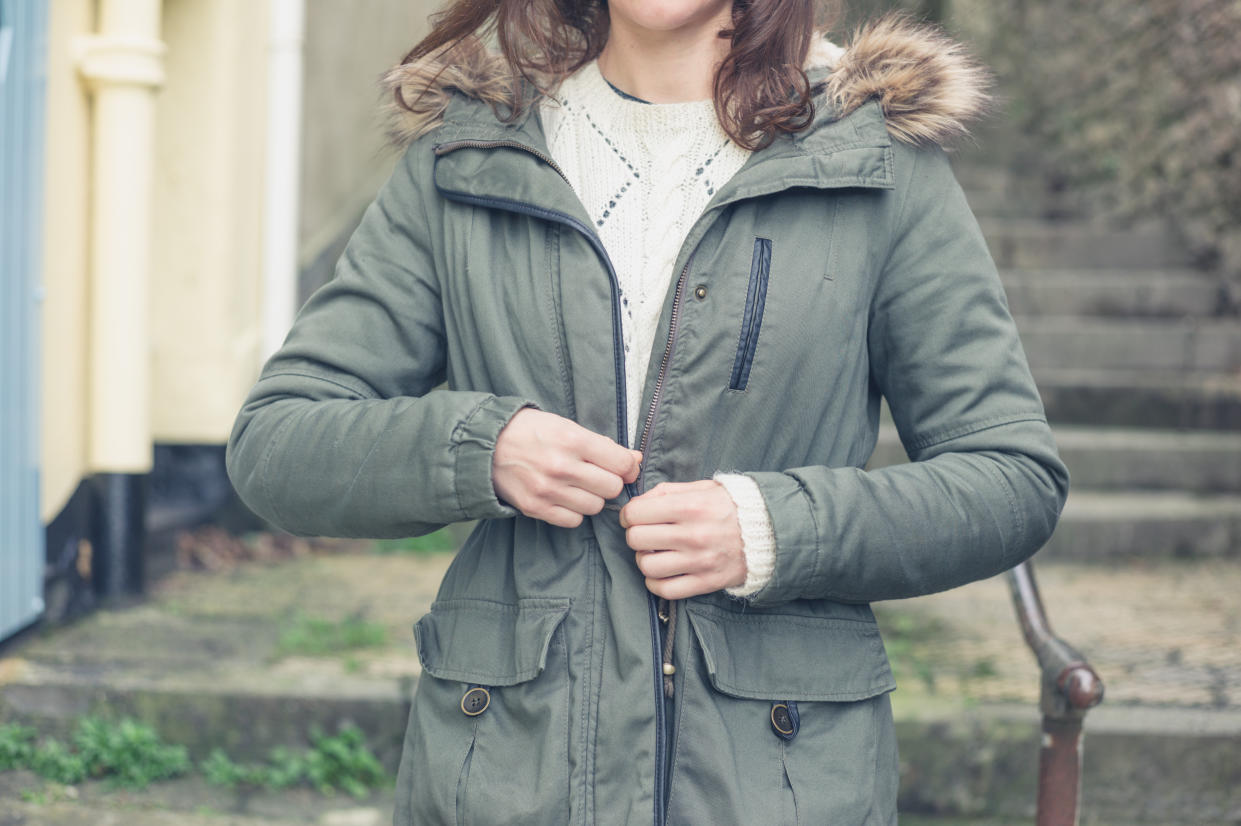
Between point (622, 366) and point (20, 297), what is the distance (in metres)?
2.66

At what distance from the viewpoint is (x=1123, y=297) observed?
616 cm

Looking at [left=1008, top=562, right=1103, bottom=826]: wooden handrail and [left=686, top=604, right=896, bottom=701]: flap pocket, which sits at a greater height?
[left=686, top=604, right=896, bottom=701]: flap pocket

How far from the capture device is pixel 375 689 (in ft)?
10.9

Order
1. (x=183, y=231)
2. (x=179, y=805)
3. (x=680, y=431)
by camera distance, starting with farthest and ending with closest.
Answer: (x=183, y=231)
(x=179, y=805)
(x=680, y=431)

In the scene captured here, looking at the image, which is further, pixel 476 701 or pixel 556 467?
pixel 476 701

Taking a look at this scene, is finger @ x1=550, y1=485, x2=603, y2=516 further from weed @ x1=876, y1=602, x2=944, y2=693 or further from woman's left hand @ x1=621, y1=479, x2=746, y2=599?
weed @ x1=876, y1=602, x2=944, y2=693

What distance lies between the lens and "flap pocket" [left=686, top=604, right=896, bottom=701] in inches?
55.8

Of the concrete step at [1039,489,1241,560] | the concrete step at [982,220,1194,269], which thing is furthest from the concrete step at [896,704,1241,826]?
the concrete step at [982,220,1194,269]

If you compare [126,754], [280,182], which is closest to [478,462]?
[126,754]

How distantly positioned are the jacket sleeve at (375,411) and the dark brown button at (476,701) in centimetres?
20

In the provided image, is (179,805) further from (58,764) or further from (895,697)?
(895,697)

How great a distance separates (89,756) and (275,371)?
214 cm

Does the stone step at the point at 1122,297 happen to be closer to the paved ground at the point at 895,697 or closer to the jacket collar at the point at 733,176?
the paved ground at the point at 895,697

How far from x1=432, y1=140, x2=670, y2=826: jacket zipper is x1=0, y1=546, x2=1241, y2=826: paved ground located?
1875 millimetres
